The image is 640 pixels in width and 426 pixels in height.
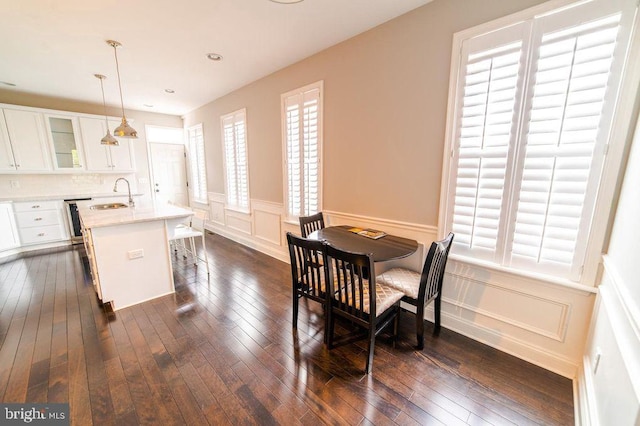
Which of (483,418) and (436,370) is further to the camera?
(436,370)

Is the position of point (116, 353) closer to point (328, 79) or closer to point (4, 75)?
point (328, 79)

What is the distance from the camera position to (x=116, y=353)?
192 centimetres

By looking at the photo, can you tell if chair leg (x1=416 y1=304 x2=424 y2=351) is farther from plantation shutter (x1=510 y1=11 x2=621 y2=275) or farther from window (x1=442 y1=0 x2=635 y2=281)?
plantation shutter (x1=510 y1=11 x2=621 y2=275)

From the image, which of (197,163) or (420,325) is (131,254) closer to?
(420,325)

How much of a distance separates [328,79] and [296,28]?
2.02 ft

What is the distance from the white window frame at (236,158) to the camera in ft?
14.0

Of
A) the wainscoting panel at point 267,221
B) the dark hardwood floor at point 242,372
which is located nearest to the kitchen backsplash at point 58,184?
the dark hardwood floor at point 242,372

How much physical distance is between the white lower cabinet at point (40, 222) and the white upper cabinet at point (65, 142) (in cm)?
79

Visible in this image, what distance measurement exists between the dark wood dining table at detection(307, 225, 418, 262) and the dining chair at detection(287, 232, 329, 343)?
29cm

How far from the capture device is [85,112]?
16.6 ft

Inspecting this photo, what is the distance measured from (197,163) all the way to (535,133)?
603cm

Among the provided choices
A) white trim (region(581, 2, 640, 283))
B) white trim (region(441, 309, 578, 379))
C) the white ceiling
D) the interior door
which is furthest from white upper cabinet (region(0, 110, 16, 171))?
white trim (region(581, 2, 640, 283))

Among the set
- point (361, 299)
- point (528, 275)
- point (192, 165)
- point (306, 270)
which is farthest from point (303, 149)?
point (192, 165)

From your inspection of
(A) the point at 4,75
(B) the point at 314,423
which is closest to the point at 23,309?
(B) the point at 314,423
